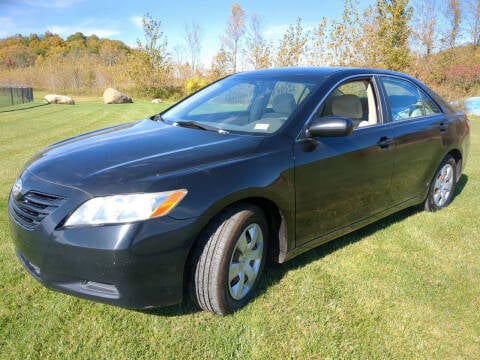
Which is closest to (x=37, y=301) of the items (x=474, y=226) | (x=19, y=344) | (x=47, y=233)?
(x=19, y=344)

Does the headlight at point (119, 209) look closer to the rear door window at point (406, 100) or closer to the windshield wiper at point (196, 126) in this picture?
the windshield wiper at point (196, 126)

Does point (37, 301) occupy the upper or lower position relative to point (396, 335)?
upper

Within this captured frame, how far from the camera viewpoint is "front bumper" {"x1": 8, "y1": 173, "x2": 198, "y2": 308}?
2074 mm

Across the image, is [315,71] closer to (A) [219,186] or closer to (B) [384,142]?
(B) [384,142]

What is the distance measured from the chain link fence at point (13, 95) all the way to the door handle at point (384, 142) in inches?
914

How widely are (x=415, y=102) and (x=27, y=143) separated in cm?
876

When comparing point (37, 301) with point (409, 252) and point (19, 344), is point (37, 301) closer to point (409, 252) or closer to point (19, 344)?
point (19, 344)

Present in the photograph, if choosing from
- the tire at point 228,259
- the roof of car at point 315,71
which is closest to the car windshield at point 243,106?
the roof of car at point 315,71

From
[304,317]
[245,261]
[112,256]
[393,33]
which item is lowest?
[304,317]

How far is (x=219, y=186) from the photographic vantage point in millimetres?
2326

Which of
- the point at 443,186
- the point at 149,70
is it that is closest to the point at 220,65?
the point at 149,70

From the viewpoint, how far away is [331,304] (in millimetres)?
2764

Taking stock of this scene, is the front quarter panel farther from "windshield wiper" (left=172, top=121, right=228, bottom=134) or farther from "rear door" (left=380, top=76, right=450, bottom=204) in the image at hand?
"rear door" (left=380, top=76, right=450, bottom=204)

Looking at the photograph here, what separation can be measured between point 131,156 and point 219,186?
60 cm
